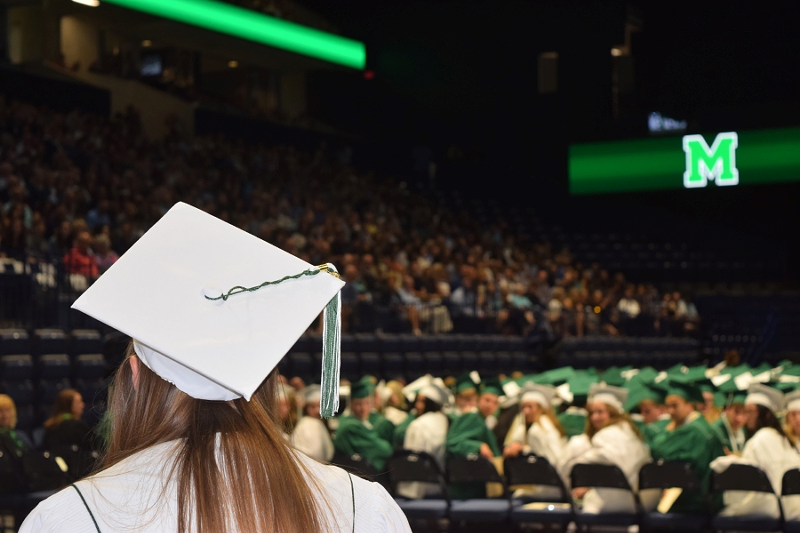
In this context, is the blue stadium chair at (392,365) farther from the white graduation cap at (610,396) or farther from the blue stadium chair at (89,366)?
the blue stadium chair at (89,366)

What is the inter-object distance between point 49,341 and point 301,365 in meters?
3.48

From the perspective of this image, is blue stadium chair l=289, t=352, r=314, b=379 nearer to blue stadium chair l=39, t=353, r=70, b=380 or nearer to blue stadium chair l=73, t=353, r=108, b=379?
blue stadium chair l=73, t=353, r=108, b=379

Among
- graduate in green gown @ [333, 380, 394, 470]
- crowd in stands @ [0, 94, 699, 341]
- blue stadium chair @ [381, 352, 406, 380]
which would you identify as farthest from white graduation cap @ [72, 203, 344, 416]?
blue stadium chair @ [381, 352, 406, 380]

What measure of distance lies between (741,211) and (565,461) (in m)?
19.9

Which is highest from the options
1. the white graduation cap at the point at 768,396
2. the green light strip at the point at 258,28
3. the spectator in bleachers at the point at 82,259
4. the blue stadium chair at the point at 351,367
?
the green light strip at the point at 258,28

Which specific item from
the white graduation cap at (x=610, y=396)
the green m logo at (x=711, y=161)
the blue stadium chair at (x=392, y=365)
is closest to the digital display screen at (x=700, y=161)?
the green m logo at (x=711, y=161)

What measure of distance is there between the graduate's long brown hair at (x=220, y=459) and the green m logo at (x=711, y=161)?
2261cm

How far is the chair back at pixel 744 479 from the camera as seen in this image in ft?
20.5

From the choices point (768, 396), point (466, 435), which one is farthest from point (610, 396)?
point (466, 435)

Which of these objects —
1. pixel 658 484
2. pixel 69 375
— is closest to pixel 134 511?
pixel 658 484

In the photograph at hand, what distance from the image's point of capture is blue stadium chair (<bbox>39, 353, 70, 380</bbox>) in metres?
8.69

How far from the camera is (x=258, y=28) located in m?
21.9

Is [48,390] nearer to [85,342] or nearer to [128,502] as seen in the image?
[85,342]

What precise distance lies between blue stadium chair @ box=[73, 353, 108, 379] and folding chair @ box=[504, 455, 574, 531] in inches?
164
